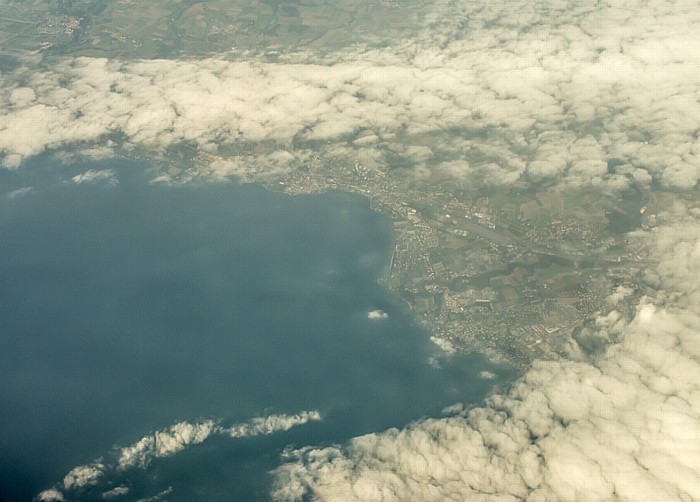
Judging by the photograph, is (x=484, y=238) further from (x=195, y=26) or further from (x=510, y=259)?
(x=195, y=26)

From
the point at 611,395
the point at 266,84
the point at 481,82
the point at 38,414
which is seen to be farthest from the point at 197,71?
the point at 611,395

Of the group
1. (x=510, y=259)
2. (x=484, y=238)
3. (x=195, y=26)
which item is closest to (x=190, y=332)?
(x=484, y=238)

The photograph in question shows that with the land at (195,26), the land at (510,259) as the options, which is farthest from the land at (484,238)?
the land at (195,26)

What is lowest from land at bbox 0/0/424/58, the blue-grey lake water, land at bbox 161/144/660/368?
the blue-grey lake water

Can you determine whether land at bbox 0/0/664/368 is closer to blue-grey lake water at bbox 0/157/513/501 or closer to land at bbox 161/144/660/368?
land at bbox 161/144/660/368

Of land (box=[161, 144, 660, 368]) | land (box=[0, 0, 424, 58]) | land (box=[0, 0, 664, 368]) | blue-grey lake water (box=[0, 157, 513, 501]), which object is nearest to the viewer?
blue-grey lake water (box=[0, 157, 513, 501])

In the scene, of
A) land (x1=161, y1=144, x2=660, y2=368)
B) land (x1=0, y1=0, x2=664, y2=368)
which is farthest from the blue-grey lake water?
land (x1=0, y1=0, x2=664, y2=368)

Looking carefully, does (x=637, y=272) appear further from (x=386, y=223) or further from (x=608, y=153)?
(x=386, y=223)

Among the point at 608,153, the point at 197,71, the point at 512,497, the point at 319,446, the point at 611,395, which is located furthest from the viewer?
the point at 197,71

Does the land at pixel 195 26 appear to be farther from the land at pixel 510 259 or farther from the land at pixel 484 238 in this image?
the land at pixel 510 259
